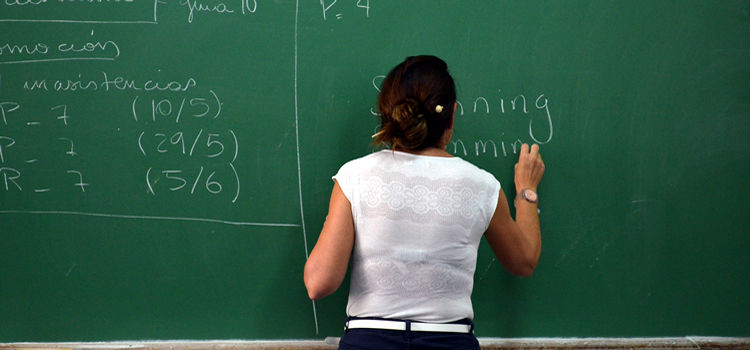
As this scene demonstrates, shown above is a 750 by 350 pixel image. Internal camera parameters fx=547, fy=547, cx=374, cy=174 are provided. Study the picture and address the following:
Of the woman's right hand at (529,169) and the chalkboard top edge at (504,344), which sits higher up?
the woman's right hand at (529,169)

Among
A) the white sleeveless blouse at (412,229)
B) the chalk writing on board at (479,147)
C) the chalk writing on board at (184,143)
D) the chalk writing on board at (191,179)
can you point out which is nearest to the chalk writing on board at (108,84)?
the chalk writing on board at (184,143)

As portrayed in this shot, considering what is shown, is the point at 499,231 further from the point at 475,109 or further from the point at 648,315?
the point at 648,315

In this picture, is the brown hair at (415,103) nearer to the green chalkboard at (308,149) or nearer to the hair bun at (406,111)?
the hair bun at (406,111)

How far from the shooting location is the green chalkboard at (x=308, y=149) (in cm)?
157

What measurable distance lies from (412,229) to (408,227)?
0.03ft

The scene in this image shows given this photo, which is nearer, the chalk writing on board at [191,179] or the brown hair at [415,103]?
the brown hair at [415,103]

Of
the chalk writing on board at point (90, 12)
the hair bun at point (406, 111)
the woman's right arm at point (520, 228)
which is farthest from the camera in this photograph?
the chalk writing on board at point (90, 12)

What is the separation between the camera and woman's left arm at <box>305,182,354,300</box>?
3.90 feet

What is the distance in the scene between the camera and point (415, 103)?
1.17 m

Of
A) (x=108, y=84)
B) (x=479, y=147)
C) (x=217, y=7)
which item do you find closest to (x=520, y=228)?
(x=479, y=147)

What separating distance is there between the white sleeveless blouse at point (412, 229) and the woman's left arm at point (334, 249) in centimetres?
2

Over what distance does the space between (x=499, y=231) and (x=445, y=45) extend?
61 cm

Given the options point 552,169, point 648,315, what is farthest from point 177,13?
point 648,315

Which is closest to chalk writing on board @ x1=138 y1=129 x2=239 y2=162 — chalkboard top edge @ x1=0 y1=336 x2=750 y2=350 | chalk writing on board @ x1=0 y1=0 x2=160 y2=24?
chalk writing on board @ x1=0 y1=0 x2=160 y2=24
